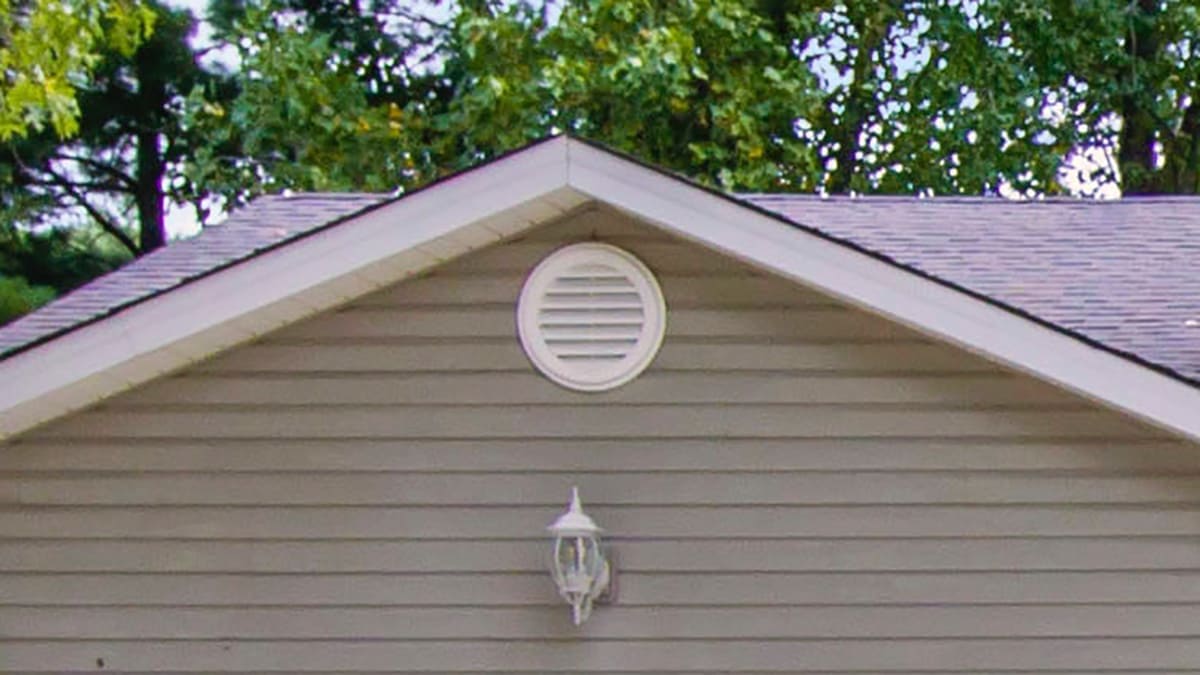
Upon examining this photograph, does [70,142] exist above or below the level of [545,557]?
above

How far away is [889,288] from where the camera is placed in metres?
4.80

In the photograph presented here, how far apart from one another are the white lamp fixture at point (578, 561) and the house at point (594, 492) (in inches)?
4.0

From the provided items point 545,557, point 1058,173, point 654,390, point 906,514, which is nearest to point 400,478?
point 545,557

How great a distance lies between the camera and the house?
5074 mm

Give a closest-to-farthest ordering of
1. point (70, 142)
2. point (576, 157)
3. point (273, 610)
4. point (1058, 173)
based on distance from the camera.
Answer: point (576, 157) → point (273, 610) → point (1058, 173) → point (70, 142)

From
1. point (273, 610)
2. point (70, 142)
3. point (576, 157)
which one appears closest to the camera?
point (576, 157)

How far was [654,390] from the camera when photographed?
511 centimetres

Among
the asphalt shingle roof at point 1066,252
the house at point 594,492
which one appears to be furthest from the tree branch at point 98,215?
the house at point 594,492

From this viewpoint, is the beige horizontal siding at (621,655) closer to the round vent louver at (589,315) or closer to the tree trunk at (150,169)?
the round vent louver at (589,315)

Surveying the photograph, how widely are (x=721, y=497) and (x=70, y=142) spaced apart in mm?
12961

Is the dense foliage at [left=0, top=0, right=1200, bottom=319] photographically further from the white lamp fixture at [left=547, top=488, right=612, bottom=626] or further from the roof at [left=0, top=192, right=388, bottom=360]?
the white lamp fixture at [left=547, top=488, right=612, bottom=626]

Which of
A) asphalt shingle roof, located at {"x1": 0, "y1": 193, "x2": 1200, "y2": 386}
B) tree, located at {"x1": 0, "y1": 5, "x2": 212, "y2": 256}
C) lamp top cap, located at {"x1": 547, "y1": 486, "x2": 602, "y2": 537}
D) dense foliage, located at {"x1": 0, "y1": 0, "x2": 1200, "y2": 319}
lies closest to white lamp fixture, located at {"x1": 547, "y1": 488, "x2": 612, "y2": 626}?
lamp top cap, located at {"x1": 547, "y1": 486, "x2": 602, "y2": 537}

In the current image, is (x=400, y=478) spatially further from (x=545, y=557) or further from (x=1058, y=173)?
(x=1058, y=173)

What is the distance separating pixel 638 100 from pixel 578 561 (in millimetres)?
8450
